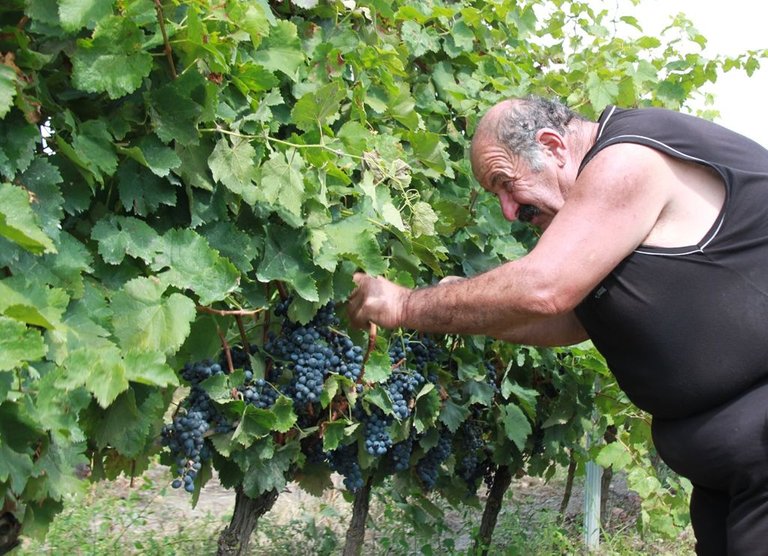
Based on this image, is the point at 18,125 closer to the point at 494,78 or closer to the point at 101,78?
the point at 101,78

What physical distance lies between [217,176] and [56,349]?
2.22 ft

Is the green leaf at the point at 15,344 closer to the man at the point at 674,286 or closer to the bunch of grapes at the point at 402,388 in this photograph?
the man at the point at 674,286

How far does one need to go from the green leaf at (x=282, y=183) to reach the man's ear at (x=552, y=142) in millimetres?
782

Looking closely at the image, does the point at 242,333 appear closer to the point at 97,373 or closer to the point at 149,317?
the point at 149,317

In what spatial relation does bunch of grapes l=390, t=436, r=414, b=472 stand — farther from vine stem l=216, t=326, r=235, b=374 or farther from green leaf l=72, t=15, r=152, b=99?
green leaf l=72, t=15, r=152, b=99

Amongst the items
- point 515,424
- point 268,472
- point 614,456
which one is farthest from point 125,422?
point 614,456

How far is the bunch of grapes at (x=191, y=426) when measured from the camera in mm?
2508

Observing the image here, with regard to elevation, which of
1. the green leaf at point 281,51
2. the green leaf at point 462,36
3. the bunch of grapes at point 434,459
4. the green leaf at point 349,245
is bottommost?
the bunch of grapes at point 434,459

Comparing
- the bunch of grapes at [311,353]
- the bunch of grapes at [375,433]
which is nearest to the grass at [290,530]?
the bunch of grapes at [375,433]

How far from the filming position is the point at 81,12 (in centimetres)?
204

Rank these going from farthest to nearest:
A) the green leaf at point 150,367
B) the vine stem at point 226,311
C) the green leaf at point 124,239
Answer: the vine stem at point 226,311, the green leaf at point 124,239, the green leaf at point 150,367

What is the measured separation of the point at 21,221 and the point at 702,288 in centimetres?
173

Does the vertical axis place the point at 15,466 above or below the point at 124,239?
below

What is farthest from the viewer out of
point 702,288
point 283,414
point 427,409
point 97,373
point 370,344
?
point 427,409
